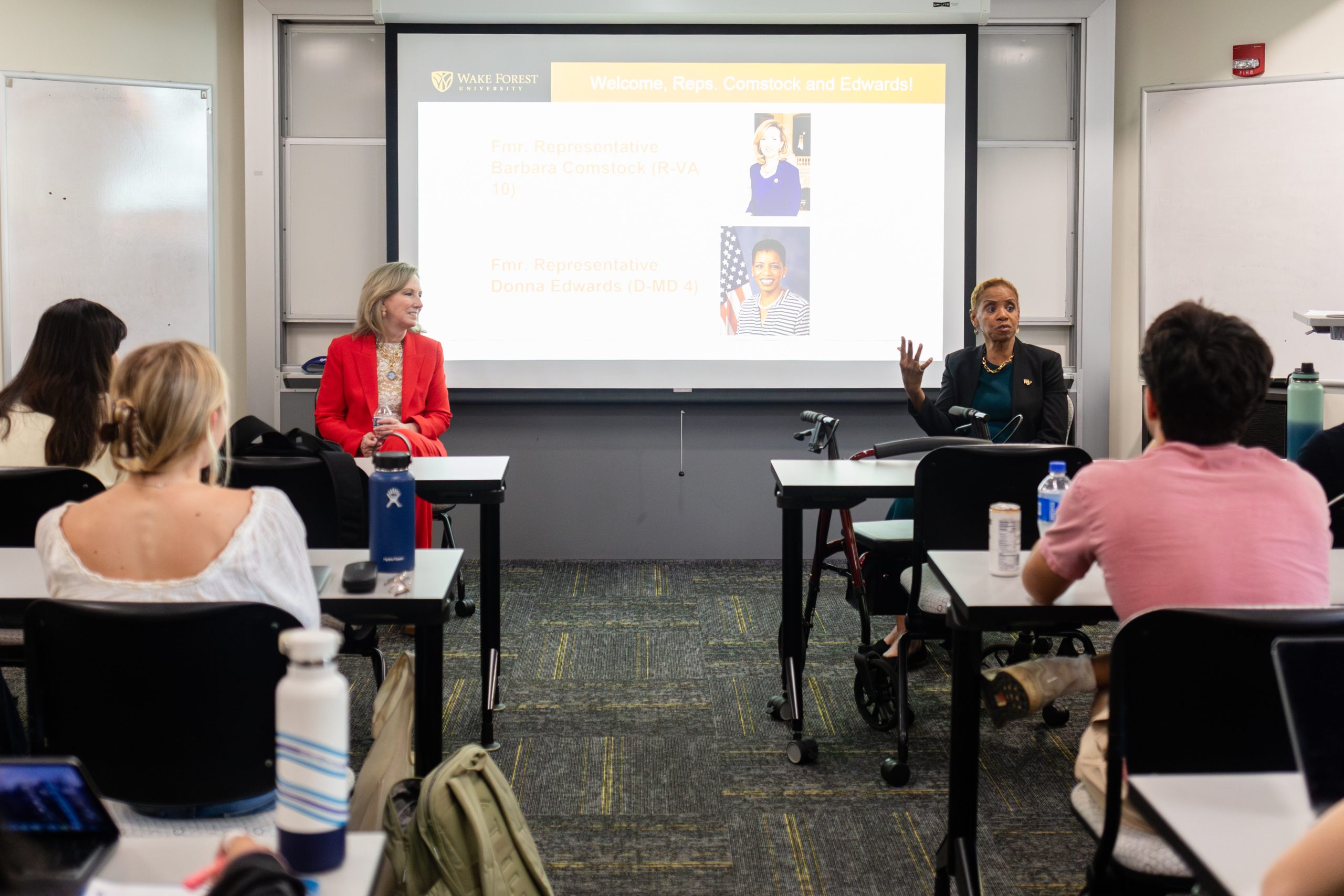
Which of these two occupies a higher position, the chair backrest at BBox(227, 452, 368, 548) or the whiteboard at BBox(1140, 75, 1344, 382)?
the whiteboard at BBox(1140, 75, 1344, 382)

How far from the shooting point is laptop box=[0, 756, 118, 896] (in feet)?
2.73

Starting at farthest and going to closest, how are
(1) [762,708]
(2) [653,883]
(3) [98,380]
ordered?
(1) [762,708]
(3) [98,380]
(2) [653,883]

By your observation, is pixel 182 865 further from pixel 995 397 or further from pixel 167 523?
pixel 995 397

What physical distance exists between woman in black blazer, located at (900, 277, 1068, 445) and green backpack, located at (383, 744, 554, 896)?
8.05 feet

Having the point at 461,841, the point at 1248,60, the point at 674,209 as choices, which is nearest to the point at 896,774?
the point at 461,841

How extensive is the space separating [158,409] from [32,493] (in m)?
1.05

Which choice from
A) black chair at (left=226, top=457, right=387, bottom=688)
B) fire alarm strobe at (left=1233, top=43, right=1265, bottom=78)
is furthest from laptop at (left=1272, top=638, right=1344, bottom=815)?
fire alarm strobe at (left=1233, top=43, right=1265, bottom=78)

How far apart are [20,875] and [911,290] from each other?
14.7 ft

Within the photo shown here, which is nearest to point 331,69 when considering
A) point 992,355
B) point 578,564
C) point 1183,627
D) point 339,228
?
point 339,228

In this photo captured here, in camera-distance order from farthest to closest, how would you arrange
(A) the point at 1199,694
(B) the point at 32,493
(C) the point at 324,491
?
(C) the point at 324,491 < (B) the point at 32,493 < (A) the point at 1199,694

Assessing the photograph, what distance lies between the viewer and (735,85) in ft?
15.4

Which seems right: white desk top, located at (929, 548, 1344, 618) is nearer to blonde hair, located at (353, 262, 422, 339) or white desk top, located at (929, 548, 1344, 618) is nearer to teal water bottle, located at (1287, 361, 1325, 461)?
teal water bottle, located at (1287, 361, 1325, 461)

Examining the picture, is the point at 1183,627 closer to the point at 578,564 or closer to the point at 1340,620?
the point at 1340,620

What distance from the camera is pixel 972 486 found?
103 inches
